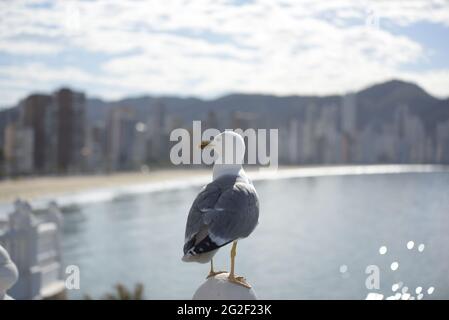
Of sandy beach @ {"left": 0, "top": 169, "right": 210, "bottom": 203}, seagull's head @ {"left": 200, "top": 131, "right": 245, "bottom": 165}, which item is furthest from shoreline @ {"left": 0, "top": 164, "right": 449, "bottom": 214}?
seagull's head @ {"left": 200, "top": 131, "right": 245, "bottom": 165}

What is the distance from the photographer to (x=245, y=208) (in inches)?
82.9

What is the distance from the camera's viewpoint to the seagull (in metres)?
2.04

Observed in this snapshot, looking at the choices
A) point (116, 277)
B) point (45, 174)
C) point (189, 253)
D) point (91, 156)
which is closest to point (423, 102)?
point (116, 277)

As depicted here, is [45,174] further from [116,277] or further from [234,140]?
[234,140]

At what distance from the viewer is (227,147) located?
218 centimetres

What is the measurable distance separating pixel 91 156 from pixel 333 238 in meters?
24.6

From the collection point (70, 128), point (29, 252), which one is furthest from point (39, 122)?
point (29, 252)

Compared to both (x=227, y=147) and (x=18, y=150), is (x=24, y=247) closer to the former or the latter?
(x=227, y=147)

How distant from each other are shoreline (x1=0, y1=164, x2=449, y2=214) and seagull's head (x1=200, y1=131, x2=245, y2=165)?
16679 millimetres

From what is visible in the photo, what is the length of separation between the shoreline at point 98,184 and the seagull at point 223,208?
54.8 feet

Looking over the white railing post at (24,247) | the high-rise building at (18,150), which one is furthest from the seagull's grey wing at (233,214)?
the high-rise building at (18,150)

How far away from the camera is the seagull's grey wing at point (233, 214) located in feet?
6.70

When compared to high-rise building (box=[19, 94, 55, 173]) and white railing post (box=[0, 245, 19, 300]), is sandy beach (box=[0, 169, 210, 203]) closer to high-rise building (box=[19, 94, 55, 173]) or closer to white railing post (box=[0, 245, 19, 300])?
high-rise building (box=[19, 94, 55, 173])
